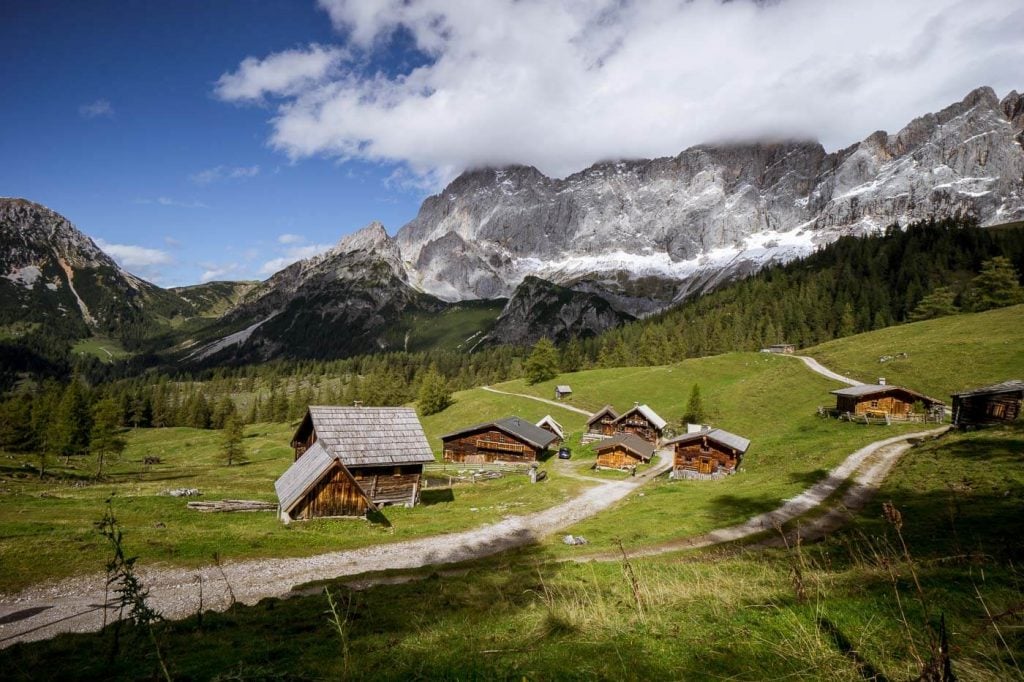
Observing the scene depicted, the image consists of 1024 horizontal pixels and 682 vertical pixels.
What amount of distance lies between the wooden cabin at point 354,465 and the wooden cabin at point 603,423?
42997 mm

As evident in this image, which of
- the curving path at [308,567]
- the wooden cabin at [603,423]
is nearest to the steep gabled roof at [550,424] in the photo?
the wooden cabin at [603,423]

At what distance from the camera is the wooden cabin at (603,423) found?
8244cm

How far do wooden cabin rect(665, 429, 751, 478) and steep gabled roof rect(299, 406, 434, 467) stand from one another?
1248 inches

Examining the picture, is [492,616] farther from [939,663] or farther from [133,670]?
[939,663]

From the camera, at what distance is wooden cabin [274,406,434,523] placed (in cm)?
3566

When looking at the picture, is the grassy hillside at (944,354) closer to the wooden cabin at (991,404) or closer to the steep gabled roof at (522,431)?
the wooden cabin at (991,404)

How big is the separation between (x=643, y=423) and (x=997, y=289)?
8886 cm

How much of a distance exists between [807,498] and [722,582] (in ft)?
82.0

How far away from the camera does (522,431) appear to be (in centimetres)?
8000

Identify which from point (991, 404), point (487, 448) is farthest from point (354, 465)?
point (991, 404)

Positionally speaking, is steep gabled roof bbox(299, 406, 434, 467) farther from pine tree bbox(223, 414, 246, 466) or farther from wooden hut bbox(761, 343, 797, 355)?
wooden hut bbox(761, 343, 797, 355)

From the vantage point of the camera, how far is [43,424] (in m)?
90.0

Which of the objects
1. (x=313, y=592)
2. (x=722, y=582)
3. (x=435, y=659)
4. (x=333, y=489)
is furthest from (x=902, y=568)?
(x=333, y=489)

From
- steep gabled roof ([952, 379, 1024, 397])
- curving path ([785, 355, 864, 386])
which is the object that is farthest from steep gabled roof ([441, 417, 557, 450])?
steep gabled roof ([952, 379, 1024, 397])
